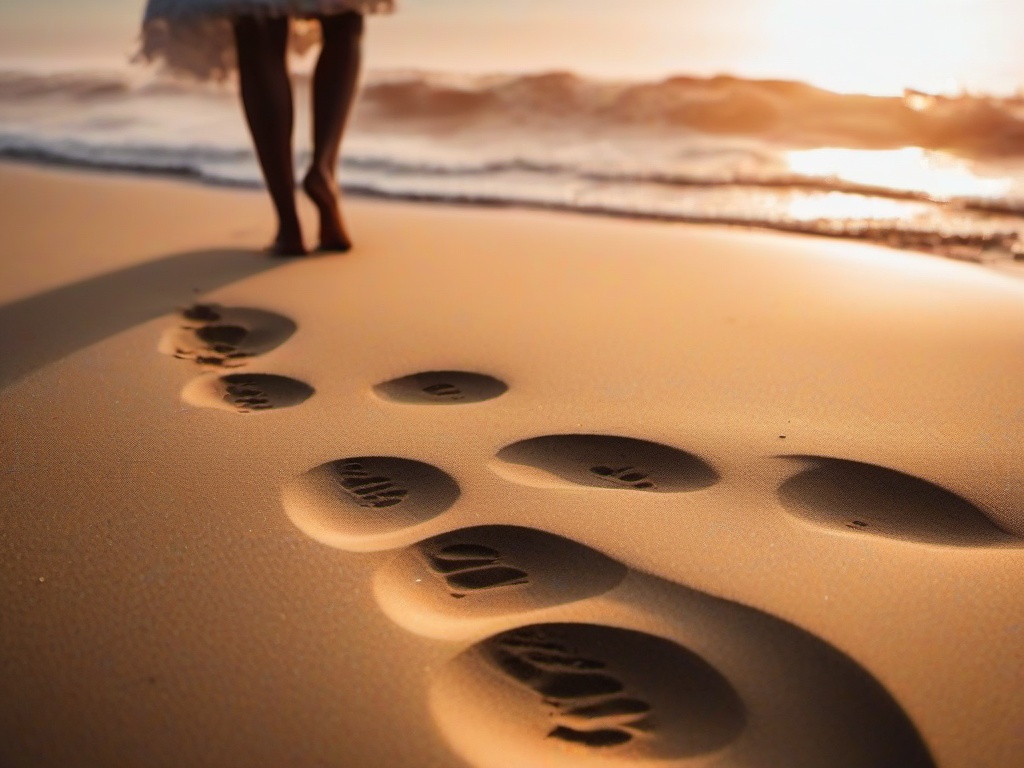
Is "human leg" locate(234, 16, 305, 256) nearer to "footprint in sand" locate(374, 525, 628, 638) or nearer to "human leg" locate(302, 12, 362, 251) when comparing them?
"human leg" locate(302, 12, 362, 251)

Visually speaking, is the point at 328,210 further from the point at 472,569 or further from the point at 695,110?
the point at 695,110

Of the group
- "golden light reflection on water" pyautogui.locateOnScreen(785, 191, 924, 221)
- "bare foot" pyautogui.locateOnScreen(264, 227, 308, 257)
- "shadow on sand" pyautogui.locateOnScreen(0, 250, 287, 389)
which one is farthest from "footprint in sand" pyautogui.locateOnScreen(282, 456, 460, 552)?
"golden light reflection on water" pyautogui.locateOnScreen(785, 191, 924, 221)

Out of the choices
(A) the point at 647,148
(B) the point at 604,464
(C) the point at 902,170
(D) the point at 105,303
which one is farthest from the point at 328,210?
(C) the point at 902,170

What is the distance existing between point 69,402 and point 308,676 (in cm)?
71

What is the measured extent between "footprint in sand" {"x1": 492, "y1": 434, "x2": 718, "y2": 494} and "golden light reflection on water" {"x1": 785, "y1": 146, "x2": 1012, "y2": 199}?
2.33 meters

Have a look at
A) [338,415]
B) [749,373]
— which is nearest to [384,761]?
[338,415]

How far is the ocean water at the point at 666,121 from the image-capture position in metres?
3.13

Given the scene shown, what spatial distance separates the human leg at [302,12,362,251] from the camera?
7.43 ft

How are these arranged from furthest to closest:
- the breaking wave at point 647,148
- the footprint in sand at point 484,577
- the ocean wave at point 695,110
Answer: the ocean wave at point 695,110 → the breaking wave at point 647,148 → the footprint in sand at point 484,577

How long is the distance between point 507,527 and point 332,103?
1569 millimetres

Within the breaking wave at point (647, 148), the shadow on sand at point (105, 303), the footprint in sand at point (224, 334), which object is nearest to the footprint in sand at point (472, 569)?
the footprint in sand at point (224, 334)

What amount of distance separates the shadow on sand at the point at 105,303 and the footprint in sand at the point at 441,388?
0.54 metres

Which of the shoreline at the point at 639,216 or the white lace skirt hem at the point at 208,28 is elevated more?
the white lace skirt hem at the point at 208,28

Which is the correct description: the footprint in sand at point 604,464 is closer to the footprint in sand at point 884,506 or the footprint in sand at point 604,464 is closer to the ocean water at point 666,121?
the footprint in sand at point 884,506
